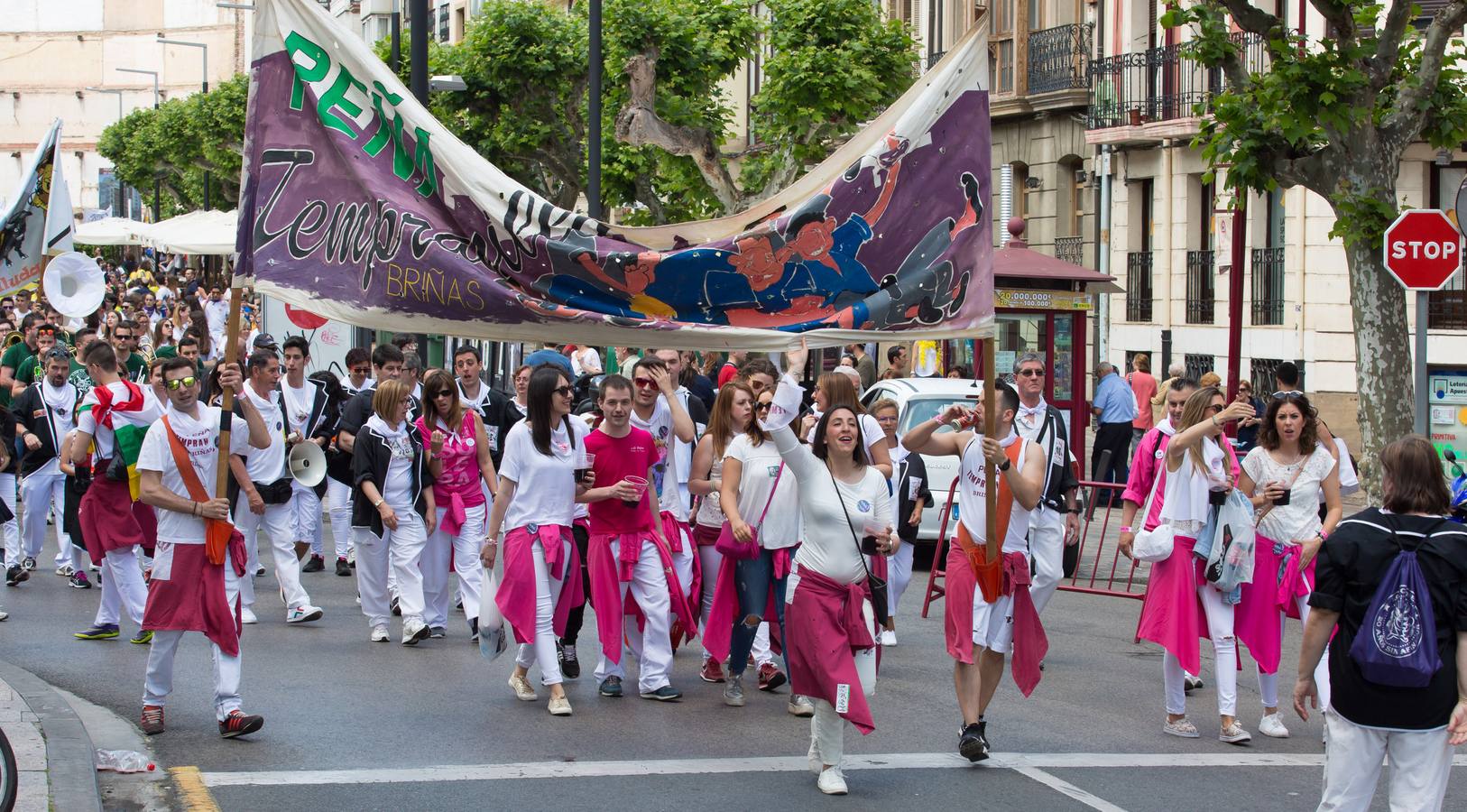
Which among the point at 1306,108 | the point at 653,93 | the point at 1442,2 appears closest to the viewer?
the point at 1306,108

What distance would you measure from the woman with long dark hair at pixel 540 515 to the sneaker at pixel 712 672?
0.98 metres

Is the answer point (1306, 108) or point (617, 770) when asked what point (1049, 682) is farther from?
point (1306, 108)

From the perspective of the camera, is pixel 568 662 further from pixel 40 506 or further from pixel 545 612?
pixel 40 506

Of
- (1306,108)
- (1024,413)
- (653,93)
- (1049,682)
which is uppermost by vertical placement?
(653,93)

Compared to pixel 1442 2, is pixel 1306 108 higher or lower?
lower

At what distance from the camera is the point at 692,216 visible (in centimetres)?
3284

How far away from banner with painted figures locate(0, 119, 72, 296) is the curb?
394 inches

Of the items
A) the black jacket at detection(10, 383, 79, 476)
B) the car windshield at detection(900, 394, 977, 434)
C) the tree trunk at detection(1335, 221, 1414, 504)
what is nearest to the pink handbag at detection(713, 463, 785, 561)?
the car windshield at detection(900, 394, 977, 434)

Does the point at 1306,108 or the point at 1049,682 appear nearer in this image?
the point at 1049,682

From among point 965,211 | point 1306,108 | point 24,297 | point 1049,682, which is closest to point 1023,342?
point 1306,108

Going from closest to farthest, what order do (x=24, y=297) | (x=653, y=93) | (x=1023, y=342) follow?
1. (x=1023, y=342)
2. (x=653, y=93)
3. (x=24, y=297)

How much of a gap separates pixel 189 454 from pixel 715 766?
288cm

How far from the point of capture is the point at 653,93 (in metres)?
27.4

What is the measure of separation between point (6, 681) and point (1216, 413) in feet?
20.0
